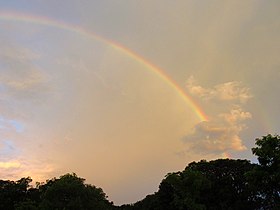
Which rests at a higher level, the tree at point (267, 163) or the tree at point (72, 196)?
the tree at point (72, 196)

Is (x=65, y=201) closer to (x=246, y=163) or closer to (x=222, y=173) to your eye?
(x=222, y=173)

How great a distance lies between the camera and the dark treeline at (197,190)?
117 feet

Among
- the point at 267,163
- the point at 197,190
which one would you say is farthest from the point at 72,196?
the point at 267,163

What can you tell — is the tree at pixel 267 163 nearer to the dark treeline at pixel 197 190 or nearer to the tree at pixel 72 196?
the dark treeline at pixel 197 190

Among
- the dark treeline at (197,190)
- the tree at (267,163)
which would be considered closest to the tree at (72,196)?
the dark treeline at (197,190)

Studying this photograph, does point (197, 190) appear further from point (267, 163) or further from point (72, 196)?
point (267, 163)

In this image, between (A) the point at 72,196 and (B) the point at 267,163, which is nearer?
(B) the point at 267,163

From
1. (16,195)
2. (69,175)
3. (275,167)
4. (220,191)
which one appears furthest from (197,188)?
(16,195)

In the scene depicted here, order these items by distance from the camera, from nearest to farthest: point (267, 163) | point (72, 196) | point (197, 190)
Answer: point (267, 163) < point (72, 196) < point (197, 190)

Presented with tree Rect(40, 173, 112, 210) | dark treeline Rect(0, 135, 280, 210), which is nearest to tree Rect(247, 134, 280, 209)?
dark treeline Rect(0, 135, 280, 210)

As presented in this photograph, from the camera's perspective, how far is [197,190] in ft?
222

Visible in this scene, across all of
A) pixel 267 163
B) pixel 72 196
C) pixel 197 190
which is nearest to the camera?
pixel 267 163

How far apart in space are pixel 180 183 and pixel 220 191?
12.5 metres

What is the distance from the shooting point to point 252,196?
7356cm
